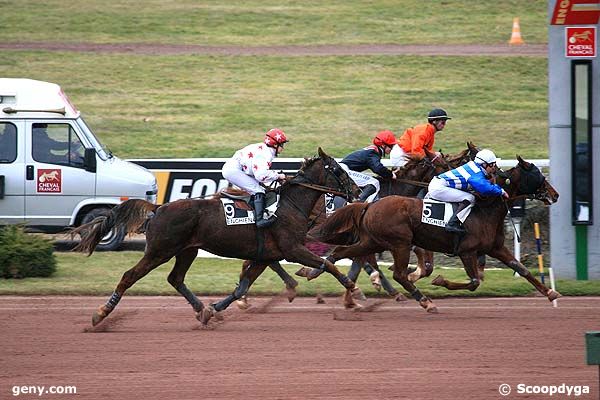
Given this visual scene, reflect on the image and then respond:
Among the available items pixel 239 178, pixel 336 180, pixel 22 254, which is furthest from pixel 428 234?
pixel 22 254

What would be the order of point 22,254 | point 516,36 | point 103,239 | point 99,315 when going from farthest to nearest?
point 516,36 → point 103,239 → point 22,254 → point 99,315

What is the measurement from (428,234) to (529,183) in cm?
146

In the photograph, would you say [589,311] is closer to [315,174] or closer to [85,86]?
[315,174]

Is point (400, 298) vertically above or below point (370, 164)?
below

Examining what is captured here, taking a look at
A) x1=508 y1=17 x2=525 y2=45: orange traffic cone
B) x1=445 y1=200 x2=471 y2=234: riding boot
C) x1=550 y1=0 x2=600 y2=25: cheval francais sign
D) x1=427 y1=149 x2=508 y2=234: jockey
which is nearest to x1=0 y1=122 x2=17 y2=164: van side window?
x1=427 y1=149 x2=508 y2=234: jockey

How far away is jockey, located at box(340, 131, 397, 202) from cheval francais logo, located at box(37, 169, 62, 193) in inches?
213

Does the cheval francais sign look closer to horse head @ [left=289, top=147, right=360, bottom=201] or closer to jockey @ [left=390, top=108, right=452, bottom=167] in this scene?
jockey @ [left=390, top=108, right=452, bottom=167]

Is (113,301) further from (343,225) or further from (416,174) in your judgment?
(416,174)

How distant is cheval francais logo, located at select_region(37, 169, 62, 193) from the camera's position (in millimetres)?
17906

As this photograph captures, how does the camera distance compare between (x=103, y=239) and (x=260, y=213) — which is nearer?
(x=260, y=213)

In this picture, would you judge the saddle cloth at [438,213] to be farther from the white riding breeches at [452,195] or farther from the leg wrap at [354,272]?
the leg wrap at [354,272]

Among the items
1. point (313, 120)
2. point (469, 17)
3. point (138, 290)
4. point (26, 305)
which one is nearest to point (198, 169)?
point (138, 290)

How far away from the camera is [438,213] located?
1314cm

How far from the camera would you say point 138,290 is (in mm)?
14859
